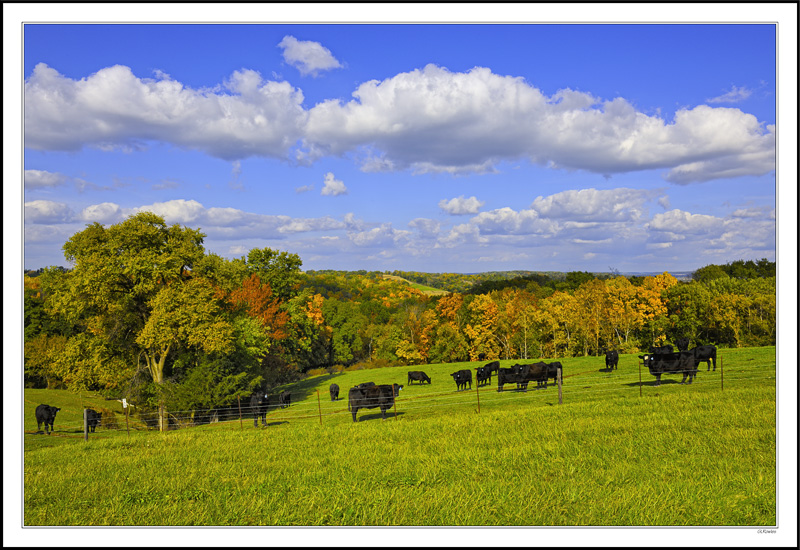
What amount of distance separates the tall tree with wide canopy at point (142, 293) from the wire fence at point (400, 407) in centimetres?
196

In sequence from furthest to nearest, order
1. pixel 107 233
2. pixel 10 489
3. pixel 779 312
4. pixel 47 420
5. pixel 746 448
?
pixel 107 233
pixel 47 420
pixel 746 448
pixel 779 312
pixel 10 489

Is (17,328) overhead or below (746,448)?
overhead

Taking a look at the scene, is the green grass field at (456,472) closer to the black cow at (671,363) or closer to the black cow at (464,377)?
the black cow at (671,363)

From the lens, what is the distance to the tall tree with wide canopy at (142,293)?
22.7m

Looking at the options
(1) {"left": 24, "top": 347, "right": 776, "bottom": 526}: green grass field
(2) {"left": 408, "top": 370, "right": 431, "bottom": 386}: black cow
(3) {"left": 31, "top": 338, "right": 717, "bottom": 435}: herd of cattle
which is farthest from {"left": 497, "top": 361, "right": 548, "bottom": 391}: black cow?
(2) {"left": 408, "top": 370, "right": 431, "bottom": 386}: black cow

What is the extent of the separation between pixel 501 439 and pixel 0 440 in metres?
8.76

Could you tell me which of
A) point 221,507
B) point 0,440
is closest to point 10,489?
point 0,440

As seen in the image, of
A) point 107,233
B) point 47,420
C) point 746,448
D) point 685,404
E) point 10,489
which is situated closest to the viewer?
point 10,489

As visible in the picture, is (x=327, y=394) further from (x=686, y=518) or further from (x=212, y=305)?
(x=686, y=518)

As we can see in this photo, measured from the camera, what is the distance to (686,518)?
554 centimetres

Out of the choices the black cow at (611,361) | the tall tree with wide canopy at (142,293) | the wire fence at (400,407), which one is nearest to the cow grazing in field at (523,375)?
the wire fence at (400,407)

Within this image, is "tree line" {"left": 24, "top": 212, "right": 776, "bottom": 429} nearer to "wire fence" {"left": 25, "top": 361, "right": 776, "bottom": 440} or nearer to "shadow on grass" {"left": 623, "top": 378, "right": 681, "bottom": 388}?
"wire fence" {"left": 25, "top": 361, "right": 776, "bottom": 440}

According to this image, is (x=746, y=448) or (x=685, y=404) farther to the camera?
(x=685, y=404)

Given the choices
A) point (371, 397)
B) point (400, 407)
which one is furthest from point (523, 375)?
point (371, 397)
